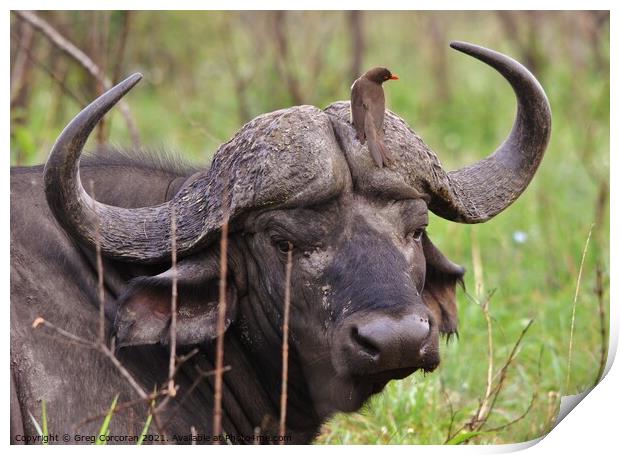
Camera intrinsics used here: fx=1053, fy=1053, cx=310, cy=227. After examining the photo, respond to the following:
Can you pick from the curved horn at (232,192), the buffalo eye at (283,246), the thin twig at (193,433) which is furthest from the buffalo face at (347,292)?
the thin twig at (193,433)

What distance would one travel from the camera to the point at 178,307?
4145 millimetres

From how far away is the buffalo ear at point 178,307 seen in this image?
160 inches

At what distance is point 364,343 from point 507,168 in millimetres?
1389

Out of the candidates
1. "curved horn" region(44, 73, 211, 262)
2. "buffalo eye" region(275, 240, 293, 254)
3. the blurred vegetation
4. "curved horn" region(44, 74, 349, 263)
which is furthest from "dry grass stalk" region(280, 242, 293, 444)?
the blurred vegetation

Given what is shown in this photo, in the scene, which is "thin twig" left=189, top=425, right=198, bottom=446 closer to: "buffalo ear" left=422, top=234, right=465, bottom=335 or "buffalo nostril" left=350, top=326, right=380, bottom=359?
"buffalo nostril" left=350, top=326, right=380, bottom=359

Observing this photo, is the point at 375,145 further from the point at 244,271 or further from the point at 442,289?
the point at 442,289

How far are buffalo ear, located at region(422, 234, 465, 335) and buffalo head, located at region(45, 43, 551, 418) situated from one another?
388 millimetres

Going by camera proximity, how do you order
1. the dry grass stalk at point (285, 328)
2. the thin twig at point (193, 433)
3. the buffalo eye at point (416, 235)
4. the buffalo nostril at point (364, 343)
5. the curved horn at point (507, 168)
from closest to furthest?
the buffalo nostril at point (364, 343)
the dry grass stalk at point (285, 328)
the thin twig at point (193, 433)
the buffalo eye at point (416, 235)
the curved horn at point (507, 168)

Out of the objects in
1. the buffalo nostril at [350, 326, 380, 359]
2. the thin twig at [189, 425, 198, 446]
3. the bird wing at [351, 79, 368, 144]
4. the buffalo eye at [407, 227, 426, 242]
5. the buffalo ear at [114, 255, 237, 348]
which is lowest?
the thin twig at [189, 425, 198, 446]

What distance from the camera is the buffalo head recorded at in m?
3.87

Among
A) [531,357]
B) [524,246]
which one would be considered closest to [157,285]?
[531,357]

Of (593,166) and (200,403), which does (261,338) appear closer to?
(200,403)

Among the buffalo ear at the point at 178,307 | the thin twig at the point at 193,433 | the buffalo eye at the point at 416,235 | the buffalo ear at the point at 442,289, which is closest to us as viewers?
the thin twig at the point at 193,433

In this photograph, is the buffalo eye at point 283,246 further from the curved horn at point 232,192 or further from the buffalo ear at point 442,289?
the buffalo ear at point 442,289
